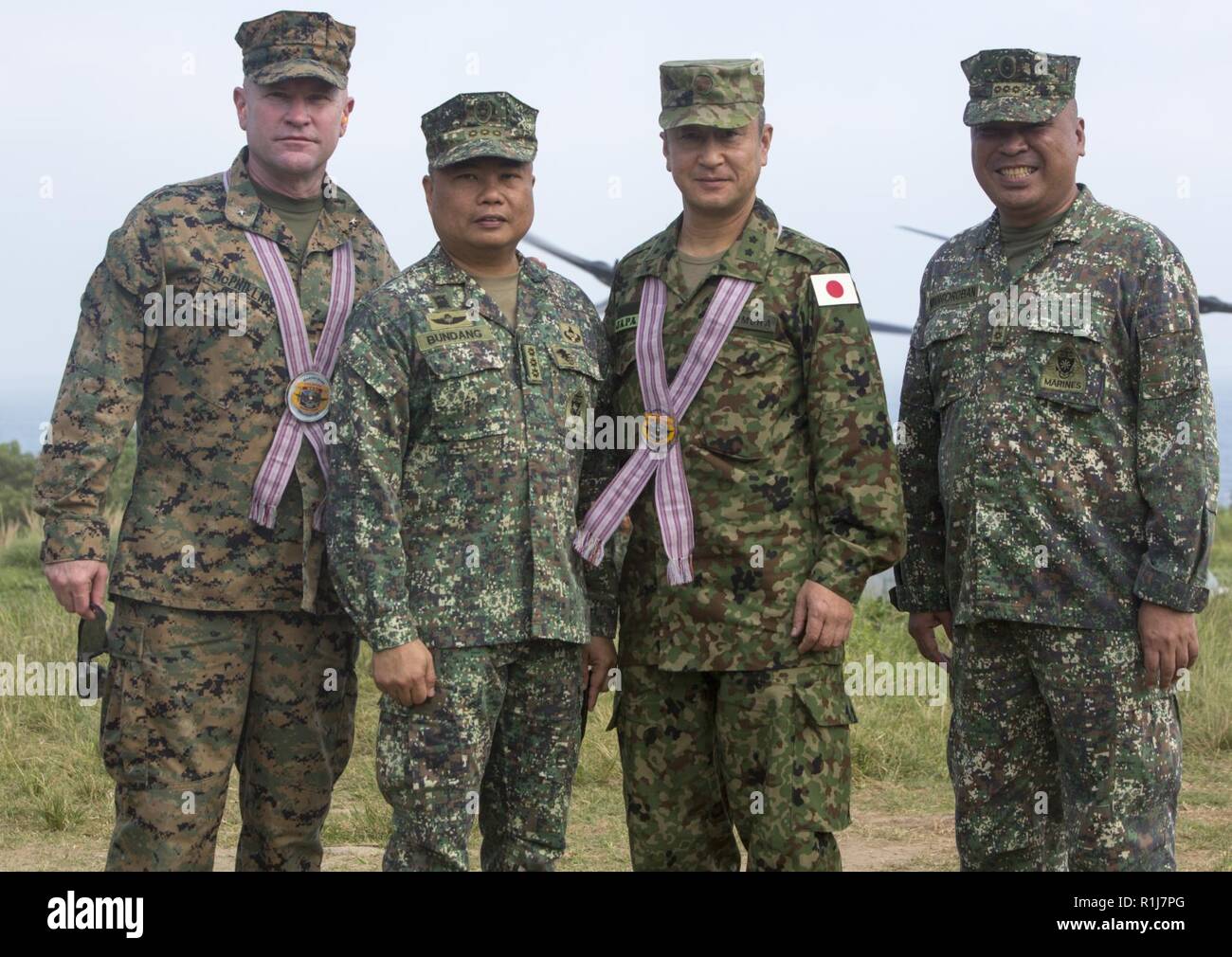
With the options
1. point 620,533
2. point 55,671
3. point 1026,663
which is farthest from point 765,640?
point 55,671

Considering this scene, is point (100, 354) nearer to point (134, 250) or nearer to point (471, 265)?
point (134, 250)

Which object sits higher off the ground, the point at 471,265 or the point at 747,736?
the point at 471,265

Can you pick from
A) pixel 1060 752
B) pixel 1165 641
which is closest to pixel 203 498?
pixel 1060 752

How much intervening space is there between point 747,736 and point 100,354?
1988mm

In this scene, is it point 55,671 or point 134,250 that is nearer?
point 134,250

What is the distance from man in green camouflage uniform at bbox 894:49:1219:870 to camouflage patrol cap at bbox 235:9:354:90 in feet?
5.80

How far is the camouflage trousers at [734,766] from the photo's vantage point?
391cm

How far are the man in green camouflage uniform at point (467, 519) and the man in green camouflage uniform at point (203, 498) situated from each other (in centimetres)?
42

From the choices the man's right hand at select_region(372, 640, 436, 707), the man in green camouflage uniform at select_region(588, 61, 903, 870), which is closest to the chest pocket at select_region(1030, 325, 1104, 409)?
the man in green camouflage uniform at select_region(588, 61, 903, 870)

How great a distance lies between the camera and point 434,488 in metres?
3.92

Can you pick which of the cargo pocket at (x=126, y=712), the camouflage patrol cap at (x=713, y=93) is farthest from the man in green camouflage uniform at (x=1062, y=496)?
the cargo pocket at (x=126, y=712)

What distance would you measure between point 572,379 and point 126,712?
151 cm

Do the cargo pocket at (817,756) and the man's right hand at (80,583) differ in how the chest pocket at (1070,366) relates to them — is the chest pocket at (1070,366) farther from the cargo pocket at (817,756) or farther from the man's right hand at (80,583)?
the man's right hand at (80,583)

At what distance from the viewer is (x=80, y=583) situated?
4105 mm
